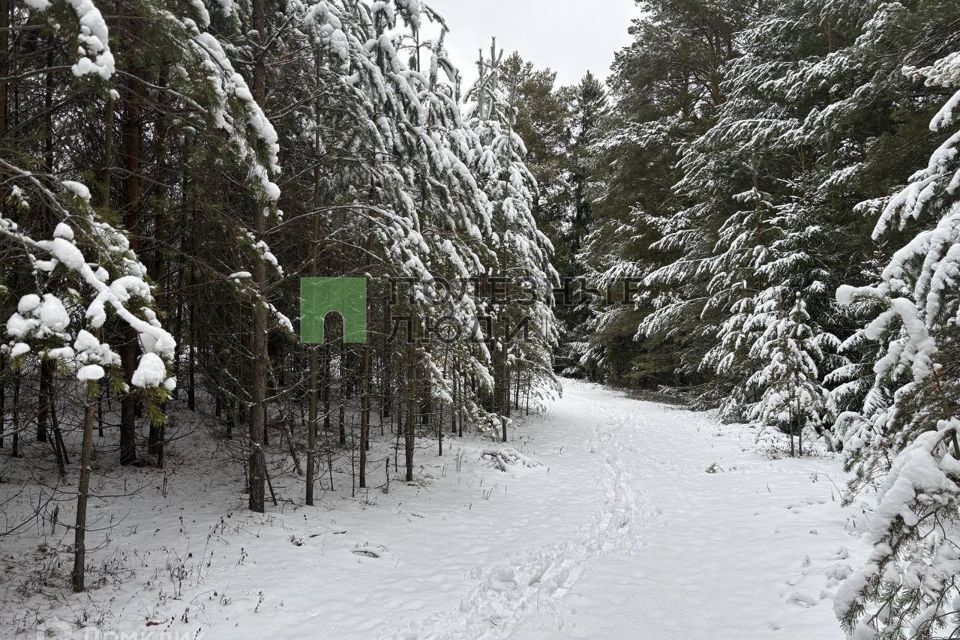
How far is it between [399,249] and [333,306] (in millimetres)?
1612

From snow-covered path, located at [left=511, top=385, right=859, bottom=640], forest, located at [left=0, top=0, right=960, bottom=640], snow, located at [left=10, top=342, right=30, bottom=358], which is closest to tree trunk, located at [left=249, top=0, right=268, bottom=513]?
forest, located at [left=0, top=0, right=960, bottom=640]

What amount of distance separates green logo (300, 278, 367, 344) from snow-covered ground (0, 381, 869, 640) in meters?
2.60

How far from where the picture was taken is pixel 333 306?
809 centimetres

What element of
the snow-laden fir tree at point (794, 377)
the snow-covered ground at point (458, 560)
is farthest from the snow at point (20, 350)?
the snow-laden fir tree at point (794, 377)

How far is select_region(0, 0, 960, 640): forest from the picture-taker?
3.11 m

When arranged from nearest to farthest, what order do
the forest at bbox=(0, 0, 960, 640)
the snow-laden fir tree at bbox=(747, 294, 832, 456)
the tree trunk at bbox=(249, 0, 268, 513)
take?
the forest at bbox=(0, 0, 960, 640), the tree trunk at bbox=(249, 0, 268, 513), the snow-laden fir tree at bbox=(747, 294, 832, 456)

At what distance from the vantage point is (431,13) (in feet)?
27.1

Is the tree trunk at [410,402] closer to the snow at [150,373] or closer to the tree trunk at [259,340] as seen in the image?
the tree trunk at [259,340]

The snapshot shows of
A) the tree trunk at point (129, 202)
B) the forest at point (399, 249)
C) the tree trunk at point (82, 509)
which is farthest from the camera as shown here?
the tree trunk at point (129, 202)

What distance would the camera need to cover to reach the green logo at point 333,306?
7.74m

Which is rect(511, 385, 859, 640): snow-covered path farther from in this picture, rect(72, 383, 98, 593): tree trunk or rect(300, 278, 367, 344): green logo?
rect(300, 278, 367, 344): green logo

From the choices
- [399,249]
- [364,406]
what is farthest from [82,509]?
[399,249]

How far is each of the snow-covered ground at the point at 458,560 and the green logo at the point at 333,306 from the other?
2.60 metres

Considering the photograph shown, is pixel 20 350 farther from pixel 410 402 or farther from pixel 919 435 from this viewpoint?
pixel 410 402
